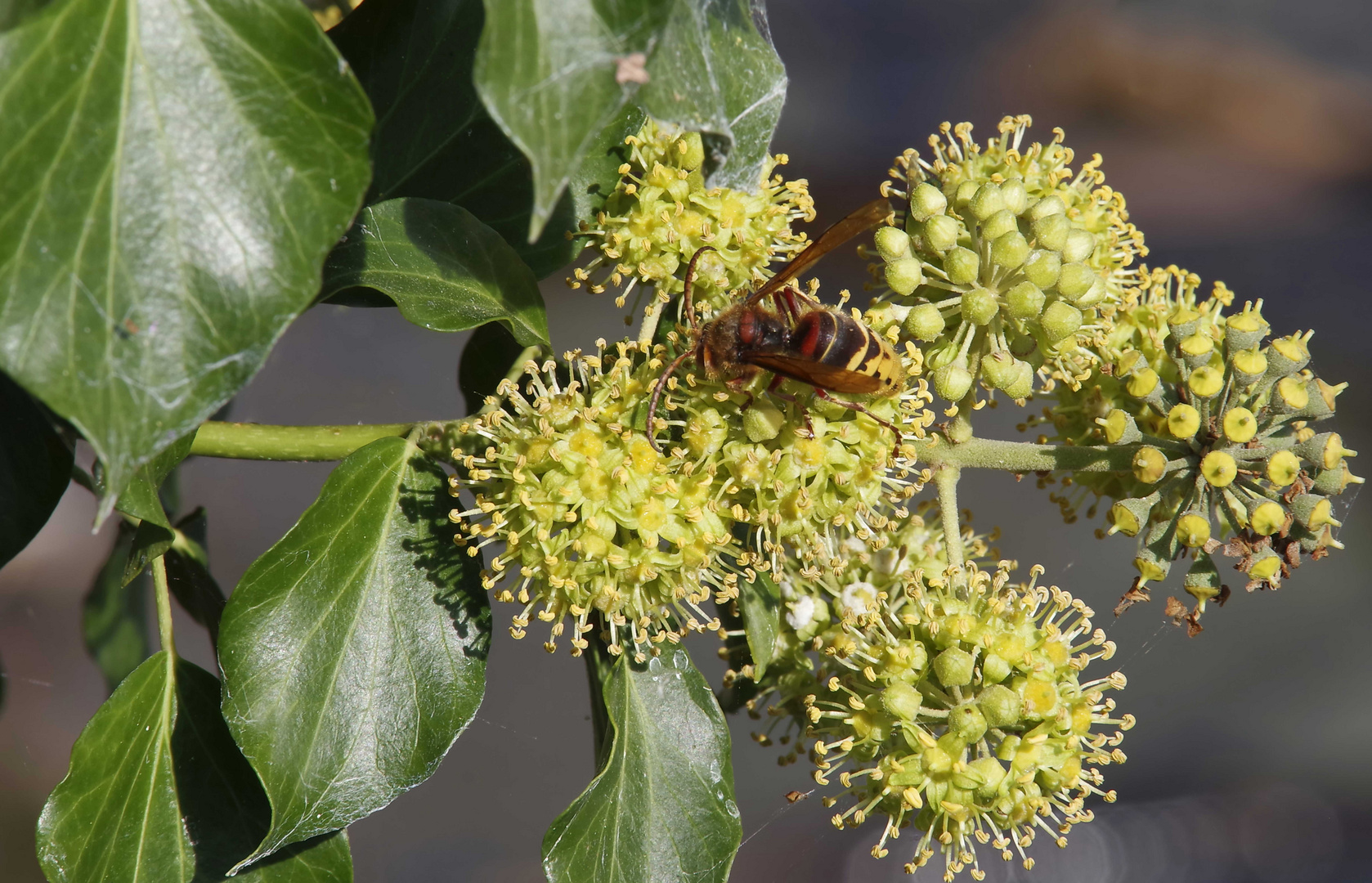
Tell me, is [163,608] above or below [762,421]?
below

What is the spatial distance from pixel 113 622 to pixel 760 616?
4.33 feet

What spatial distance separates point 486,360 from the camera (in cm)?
155

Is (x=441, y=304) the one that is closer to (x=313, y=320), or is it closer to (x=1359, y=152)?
(x=313, y=320)

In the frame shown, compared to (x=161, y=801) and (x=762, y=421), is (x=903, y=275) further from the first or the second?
(x=161, y=801)

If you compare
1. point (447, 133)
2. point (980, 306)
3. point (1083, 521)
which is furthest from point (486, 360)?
point (1083, 521)

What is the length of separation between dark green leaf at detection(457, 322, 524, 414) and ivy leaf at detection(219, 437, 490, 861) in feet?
1.13

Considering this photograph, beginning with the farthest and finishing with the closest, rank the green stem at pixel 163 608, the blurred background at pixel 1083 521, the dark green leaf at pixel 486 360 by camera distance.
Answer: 1. the blurred background at pixel 1083 521
2. the dark green leaf at pixel 486 360
3. the green stem at pixel 163 608

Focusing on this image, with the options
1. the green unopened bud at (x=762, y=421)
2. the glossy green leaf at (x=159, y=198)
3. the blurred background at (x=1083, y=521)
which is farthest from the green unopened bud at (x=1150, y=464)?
the blurred background at (x=1083, y=521)

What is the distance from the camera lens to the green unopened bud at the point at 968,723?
41.9 inches

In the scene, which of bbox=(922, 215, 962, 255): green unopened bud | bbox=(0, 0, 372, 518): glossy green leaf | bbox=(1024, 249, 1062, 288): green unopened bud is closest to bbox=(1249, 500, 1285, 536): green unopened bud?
bbox=(1024, 249, 1062, 288): green unopened bud

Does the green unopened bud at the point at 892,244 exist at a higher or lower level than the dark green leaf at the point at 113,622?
higher

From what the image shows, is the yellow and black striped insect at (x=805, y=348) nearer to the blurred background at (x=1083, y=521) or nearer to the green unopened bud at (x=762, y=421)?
the green unopened bud at (x=762, y=421)

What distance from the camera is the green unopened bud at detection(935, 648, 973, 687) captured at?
1.07m

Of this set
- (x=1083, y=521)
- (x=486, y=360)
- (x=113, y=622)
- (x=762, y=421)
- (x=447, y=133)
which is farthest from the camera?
(x=1083, y=521)
